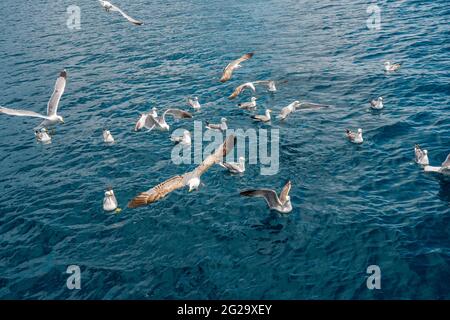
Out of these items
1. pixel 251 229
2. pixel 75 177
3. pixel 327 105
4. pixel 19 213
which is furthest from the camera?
pixel 327 105

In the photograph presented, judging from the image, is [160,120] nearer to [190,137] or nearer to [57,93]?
[190,137]

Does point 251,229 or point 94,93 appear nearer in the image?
point 251,229

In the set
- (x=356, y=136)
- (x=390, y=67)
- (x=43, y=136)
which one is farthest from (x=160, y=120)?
(x=390, y=67)

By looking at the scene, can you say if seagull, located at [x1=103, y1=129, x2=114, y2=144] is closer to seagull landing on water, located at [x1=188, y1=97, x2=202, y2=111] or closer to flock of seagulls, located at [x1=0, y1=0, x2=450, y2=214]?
flock of seagulls, located at [x1=0, y1=0, x2=450, y2=214]

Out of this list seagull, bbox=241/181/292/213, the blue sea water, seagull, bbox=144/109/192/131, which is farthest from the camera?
seagull, bbox=144/109/192/131

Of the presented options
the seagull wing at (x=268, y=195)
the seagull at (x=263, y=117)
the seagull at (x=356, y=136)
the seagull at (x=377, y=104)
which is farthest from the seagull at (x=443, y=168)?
the seagull at (x=263, y=117)

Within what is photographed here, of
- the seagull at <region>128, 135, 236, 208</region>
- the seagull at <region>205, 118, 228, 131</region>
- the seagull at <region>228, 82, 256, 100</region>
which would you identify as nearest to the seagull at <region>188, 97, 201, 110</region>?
the seagull at <region>228, 82, 256, 100</region>

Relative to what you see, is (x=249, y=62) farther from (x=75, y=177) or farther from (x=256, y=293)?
(x=256, y=293)
